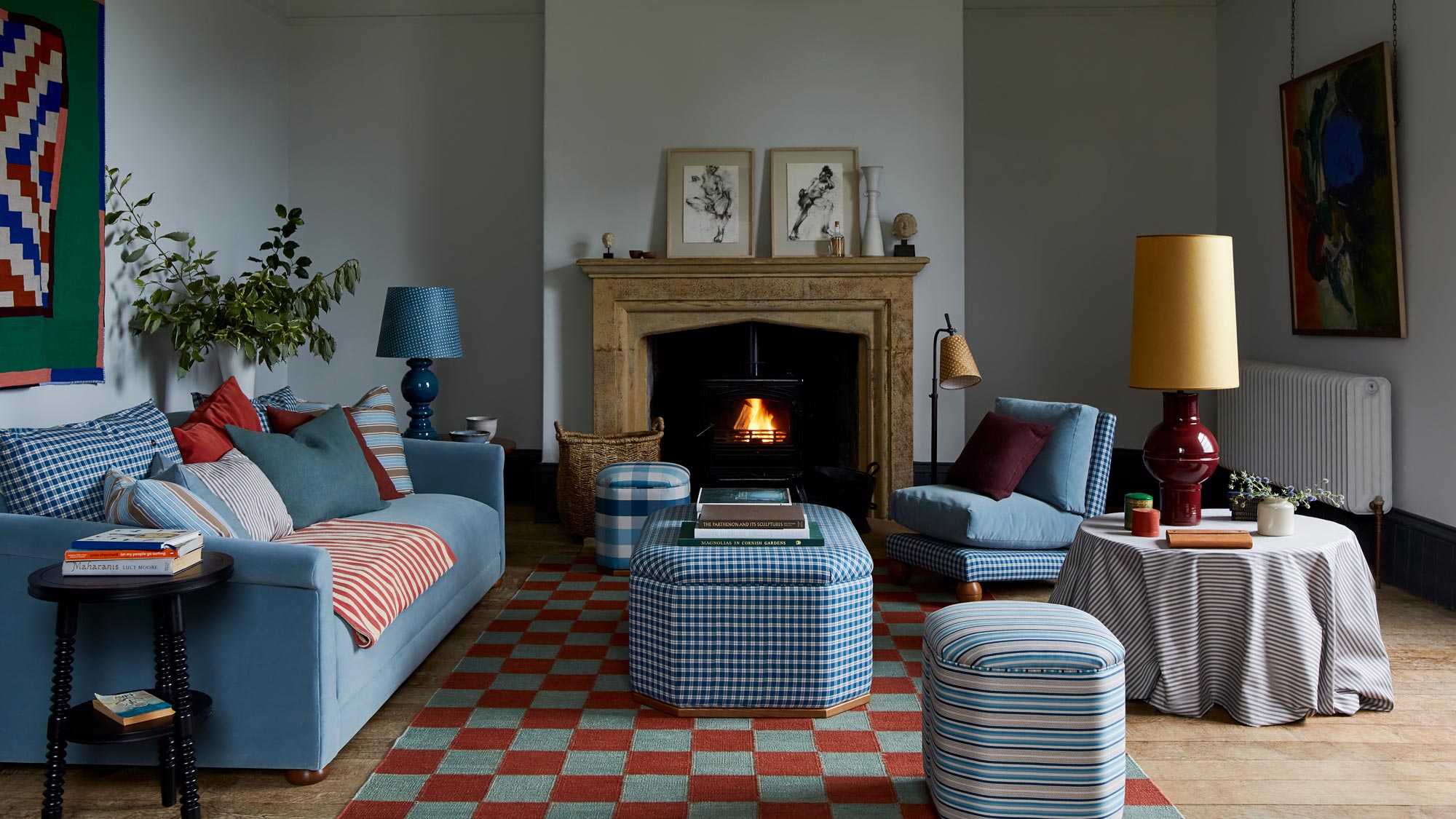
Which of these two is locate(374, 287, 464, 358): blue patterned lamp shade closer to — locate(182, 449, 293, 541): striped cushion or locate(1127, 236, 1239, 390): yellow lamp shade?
locate(182, 449, 293, 541): striped cushion

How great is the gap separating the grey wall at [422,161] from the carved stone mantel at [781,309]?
80cm

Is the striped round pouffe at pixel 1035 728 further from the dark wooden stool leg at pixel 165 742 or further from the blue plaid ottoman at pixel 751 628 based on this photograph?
the dark wooden stool leg at pixel 165 742

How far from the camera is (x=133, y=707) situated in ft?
8.14

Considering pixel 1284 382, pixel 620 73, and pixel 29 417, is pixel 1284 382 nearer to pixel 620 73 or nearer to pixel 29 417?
pixel 620 73

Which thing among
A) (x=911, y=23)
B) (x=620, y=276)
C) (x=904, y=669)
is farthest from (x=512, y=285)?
(x=904, y=669)

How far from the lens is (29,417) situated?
4012 millimetres

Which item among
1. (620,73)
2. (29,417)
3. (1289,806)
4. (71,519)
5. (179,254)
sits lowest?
(1289,806)

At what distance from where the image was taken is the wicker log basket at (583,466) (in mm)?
5551

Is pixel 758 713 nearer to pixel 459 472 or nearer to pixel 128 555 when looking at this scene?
pixel 128 555

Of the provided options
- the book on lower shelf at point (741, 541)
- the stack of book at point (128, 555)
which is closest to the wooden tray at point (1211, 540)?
the book on lower shelf at point (741, 541)

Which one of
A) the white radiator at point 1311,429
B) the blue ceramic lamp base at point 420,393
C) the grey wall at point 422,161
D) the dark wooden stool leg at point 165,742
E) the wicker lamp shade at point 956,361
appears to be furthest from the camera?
A: the grey wall at point 422,161

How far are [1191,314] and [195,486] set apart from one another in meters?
2.97

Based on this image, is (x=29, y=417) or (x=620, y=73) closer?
(x=29, y=417)

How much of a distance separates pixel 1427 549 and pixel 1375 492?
34cm
